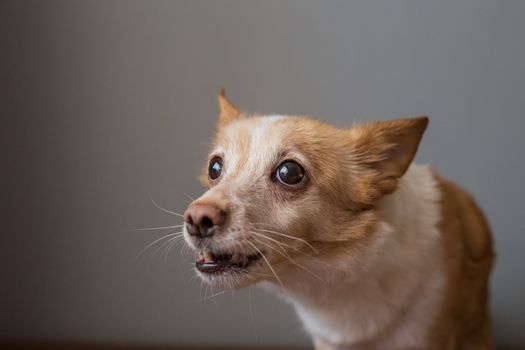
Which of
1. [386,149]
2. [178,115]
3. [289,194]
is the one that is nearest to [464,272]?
[386,149]

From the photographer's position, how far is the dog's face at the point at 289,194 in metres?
1.07

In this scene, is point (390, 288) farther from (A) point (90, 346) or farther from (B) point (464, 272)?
(A) point (90, 346)

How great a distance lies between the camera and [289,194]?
3.81ft

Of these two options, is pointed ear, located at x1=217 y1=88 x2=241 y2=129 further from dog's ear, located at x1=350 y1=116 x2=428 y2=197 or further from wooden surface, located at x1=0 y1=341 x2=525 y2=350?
wooden surface, located at x1=0 y1=341 x2=525 y2=350

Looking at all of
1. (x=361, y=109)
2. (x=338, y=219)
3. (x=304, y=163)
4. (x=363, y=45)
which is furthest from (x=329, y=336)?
(x=363, y=45)

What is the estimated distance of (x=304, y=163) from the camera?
118 centimetres

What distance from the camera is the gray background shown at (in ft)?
6.02

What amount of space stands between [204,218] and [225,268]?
13 cm

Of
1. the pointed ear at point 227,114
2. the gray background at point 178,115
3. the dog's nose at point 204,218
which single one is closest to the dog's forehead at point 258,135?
the pointed ear at point 227,114

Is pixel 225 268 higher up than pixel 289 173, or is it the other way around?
pixel 289 173

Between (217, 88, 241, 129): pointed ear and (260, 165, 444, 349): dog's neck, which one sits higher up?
(217, 88, 241, 129): pointed ear

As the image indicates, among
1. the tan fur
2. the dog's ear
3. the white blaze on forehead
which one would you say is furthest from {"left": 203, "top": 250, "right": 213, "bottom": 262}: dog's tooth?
the tan fur

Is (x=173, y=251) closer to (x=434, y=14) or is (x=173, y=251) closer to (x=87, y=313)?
(x=87, y=313)

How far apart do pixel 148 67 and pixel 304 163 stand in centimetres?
93
